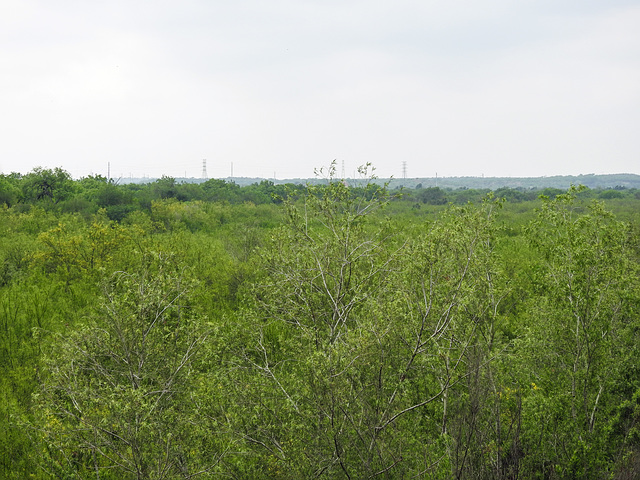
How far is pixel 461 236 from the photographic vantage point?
776 cm

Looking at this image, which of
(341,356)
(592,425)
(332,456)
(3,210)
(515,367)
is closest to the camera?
(341,356)

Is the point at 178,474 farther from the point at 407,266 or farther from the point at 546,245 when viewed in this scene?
the point at 546,245

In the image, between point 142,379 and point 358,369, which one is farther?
point 142,379

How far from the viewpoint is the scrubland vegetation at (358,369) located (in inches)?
261

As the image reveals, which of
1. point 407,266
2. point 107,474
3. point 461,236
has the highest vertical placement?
point 461,236

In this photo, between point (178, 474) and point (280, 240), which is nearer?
point (178, 474)

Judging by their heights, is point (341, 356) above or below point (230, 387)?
above

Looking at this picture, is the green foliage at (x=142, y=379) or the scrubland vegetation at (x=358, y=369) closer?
the green foliage at (x=142, y=379)

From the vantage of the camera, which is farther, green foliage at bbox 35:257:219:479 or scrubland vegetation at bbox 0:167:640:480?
scrubland vegetation at bbox 0:167:640:480

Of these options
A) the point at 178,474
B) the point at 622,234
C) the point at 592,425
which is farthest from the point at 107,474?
the point at 622,234

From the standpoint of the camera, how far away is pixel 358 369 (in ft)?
22.0

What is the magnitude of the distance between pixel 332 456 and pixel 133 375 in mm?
3023

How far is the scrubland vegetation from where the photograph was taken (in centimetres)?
664

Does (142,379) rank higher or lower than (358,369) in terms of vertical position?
lower
